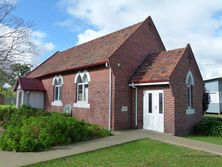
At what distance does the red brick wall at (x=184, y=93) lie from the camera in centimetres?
1550

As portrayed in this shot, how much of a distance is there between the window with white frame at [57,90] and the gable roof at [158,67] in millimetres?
7636

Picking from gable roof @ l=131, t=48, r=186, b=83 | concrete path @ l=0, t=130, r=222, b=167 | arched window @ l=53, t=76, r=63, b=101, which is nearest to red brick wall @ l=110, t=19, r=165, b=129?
gable roof @ l=131, t=48, r=186, b=83

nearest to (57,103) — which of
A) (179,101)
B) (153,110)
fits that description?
(153,110)

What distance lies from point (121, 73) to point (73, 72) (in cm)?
504

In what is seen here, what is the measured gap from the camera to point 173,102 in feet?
49.4

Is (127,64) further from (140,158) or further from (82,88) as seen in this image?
(140,158)

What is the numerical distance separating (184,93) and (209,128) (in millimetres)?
2472

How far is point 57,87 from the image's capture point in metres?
23.5

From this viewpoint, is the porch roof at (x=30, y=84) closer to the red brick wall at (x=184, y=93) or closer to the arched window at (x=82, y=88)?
the arched window at (x=82, y=88)

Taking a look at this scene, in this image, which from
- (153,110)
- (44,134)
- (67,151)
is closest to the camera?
(67,151)

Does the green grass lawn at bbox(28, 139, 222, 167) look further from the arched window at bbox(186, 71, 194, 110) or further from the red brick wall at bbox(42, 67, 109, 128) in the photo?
the arched window at bbox(186, 71, 194, 110)

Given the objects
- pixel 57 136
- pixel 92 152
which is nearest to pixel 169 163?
pixel 92 152

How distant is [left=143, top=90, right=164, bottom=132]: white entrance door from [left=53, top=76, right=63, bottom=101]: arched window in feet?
28.5

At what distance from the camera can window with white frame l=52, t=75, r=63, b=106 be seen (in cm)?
2288
